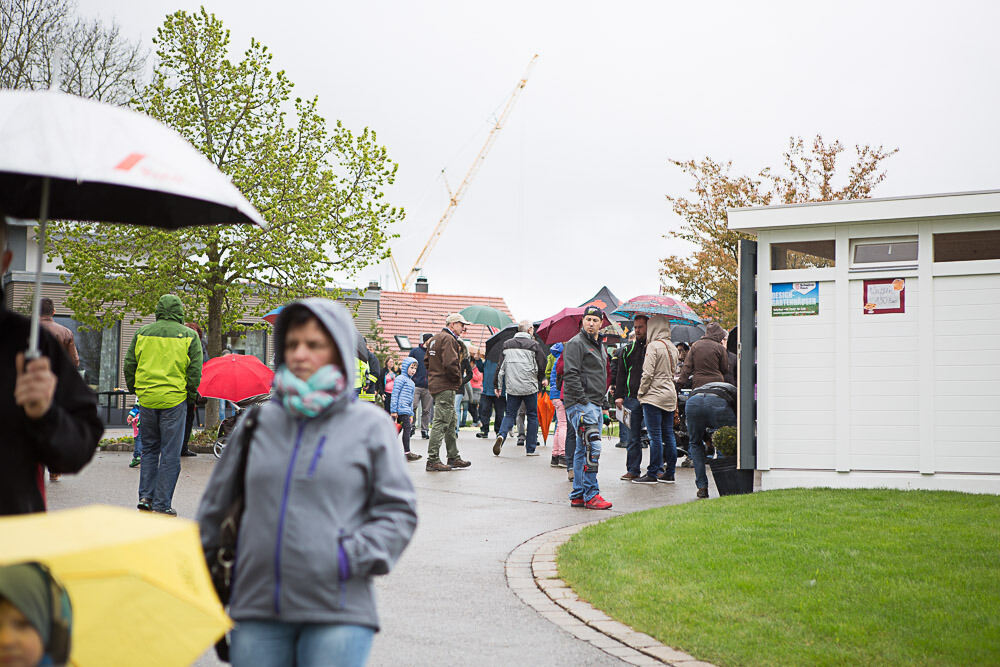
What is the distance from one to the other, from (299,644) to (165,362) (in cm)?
707

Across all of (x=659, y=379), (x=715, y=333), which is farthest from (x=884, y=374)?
(x=659, y=379)

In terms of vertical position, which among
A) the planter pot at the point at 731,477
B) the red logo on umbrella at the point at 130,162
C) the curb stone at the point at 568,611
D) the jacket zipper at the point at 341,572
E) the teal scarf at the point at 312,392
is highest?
the red logo on umbrella at the point at 130,162

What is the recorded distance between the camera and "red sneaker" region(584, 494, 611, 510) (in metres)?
11.2

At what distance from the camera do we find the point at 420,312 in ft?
160

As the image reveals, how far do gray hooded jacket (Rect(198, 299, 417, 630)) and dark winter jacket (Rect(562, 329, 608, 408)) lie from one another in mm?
8064

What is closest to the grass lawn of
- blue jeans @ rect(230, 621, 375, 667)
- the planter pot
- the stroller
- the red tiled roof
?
the planter pot

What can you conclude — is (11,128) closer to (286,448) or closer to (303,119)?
(286,448)

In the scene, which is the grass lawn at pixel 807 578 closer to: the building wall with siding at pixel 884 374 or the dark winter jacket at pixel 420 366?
the building wall with siding at pixel 884 374

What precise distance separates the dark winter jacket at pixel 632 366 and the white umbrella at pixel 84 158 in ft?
36.9

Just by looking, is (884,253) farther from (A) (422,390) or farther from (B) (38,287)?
(A) (422,390)

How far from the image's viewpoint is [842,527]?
342 inches

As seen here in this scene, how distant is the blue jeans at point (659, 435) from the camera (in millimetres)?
13492

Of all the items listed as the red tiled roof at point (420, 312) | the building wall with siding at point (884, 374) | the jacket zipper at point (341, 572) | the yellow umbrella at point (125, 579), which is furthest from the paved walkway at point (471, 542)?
the red tiled roof at point (420, 312)

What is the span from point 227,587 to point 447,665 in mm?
2543
